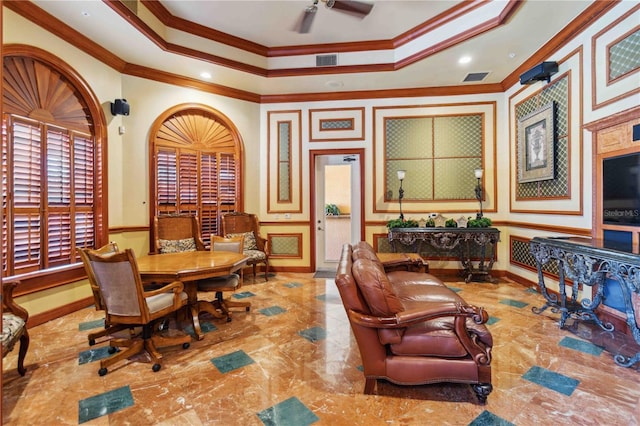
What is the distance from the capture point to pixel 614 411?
1.90 meters

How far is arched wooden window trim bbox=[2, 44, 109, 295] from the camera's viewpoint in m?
3.11

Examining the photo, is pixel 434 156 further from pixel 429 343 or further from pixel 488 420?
pixel 488 420

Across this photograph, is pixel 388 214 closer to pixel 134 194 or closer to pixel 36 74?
pixel 134 194

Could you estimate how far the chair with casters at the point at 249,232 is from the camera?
500 centimetres

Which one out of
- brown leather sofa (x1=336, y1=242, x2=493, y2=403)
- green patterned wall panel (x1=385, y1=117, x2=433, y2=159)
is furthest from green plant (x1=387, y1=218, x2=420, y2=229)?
brown leather sofa (x1=336, y1=242, x2=493, y2=403)

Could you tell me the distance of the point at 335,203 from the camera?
21.9 feet

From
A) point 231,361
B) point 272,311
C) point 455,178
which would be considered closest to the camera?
point 231,361

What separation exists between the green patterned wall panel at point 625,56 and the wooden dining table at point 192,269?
4.25 metres

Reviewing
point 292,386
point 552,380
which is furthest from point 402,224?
point 292,386

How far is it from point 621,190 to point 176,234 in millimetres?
5423

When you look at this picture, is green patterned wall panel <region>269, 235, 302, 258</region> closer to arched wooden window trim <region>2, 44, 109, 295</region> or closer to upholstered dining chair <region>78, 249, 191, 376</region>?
arched wooden window trim <region>2, 44, 109, 295</region>

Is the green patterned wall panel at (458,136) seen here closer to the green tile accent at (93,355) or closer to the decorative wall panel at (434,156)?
the decorative wall panel at (434,156)

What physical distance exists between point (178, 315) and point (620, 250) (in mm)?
4035

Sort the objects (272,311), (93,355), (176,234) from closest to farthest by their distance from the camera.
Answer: (93,355), (272,311), (176,234)
